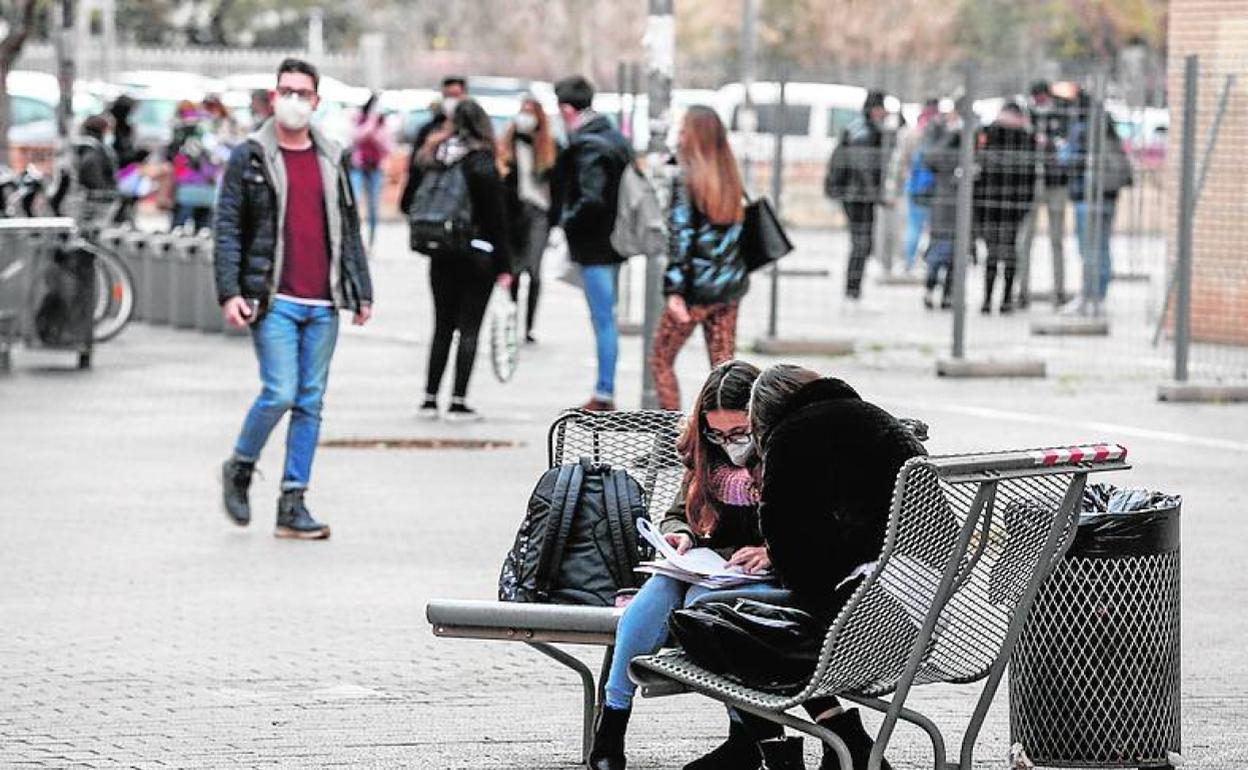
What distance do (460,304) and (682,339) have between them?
60.3 inches

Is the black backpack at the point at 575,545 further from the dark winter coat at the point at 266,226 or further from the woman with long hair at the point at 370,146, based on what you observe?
the woman with long hair at the point at 370,146

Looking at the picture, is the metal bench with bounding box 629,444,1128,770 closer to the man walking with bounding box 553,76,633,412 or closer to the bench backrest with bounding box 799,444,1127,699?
the bench backrest with bounding box 799,444,1127,699

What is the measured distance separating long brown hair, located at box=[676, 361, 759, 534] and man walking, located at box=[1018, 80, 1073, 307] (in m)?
15.4

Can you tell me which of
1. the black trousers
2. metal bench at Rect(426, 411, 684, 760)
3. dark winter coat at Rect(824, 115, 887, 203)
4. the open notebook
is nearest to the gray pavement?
metal bench at Rect(426, 411, 684, 760)

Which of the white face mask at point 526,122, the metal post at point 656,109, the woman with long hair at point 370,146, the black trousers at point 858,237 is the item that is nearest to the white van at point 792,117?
the black trousers at point 858,237

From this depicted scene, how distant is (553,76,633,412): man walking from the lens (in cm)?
1510

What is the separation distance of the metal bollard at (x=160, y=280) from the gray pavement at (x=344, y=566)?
8.16 feet

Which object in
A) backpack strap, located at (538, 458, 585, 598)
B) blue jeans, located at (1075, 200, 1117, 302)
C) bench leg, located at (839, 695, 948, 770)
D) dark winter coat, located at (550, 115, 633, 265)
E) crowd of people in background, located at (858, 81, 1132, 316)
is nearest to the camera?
bench leg, located at (839, 695, 948, 770)

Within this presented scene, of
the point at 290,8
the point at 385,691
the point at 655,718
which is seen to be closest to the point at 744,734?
the point at 655,718

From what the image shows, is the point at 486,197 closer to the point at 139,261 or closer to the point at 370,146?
the point at 139,261

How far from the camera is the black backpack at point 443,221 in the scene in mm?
14352

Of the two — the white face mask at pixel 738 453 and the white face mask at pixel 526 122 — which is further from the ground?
the white face mask at pixel 526 122

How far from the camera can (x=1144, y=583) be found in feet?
21.3

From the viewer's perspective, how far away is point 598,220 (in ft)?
49.7
